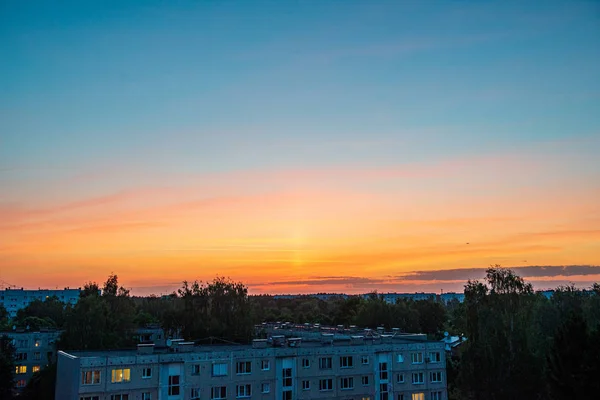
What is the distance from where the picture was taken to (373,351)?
59438 millimetres

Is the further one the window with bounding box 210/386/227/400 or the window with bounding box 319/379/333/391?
the window with bounding box 319/379/333/391

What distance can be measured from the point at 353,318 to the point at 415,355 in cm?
6912

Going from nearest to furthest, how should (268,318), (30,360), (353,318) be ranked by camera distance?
(30,360)
(353,318)
(268,318)

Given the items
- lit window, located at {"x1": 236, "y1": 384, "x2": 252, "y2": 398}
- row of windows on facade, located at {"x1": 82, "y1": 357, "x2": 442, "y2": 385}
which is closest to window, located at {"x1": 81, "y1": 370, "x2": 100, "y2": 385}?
row of windows on facade, located at {"x1": 82, "y1": 357, "x2": 442, "y2": 385}

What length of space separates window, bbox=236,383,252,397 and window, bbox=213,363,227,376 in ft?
6.96

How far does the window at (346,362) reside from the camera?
191 ft

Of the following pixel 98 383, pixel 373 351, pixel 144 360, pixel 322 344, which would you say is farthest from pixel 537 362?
pixel 98 383

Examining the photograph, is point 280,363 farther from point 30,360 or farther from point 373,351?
point 30,360

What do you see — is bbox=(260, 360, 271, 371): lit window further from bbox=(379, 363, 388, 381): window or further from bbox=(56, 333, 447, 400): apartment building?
bbox=(379, 363, 388, 381): window

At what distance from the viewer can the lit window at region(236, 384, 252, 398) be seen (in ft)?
175

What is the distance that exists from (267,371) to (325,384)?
6788 mm

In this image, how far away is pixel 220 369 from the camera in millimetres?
52812

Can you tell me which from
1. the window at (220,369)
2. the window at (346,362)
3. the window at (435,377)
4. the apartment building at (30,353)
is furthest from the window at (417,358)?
the apartment building at (30,353)

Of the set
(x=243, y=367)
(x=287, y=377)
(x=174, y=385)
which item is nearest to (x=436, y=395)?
(x=287, y=377)
